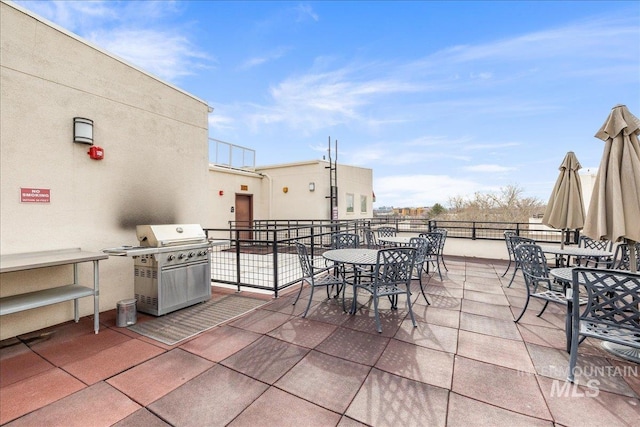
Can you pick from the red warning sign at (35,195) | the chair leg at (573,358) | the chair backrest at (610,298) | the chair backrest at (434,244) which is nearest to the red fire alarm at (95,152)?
the red warning sign at (35,195)

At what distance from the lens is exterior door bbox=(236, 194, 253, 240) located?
942 cm

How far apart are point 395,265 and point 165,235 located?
2999 millimetres

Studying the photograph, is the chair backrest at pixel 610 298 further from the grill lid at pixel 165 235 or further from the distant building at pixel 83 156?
the distant building at pixel 83 156

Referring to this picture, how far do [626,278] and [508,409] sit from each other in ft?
4.24

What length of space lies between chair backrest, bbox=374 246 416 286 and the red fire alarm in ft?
12.3

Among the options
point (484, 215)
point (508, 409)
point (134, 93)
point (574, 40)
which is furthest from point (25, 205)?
point (484, 215)

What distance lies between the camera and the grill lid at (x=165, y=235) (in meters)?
3.25

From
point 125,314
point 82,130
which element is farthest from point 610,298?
point 82,130

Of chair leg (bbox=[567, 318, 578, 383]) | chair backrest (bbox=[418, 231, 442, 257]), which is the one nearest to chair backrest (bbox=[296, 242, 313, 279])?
chair leg (bbox=[567, 318, 578, 383])

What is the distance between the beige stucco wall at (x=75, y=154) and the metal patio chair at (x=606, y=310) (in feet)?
16.4

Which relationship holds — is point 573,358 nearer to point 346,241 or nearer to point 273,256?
point 346,241

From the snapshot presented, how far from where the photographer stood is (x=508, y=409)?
1.59 metres

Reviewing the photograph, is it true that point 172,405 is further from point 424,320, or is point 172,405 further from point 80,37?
point 80,37

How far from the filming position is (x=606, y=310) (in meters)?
1.96
